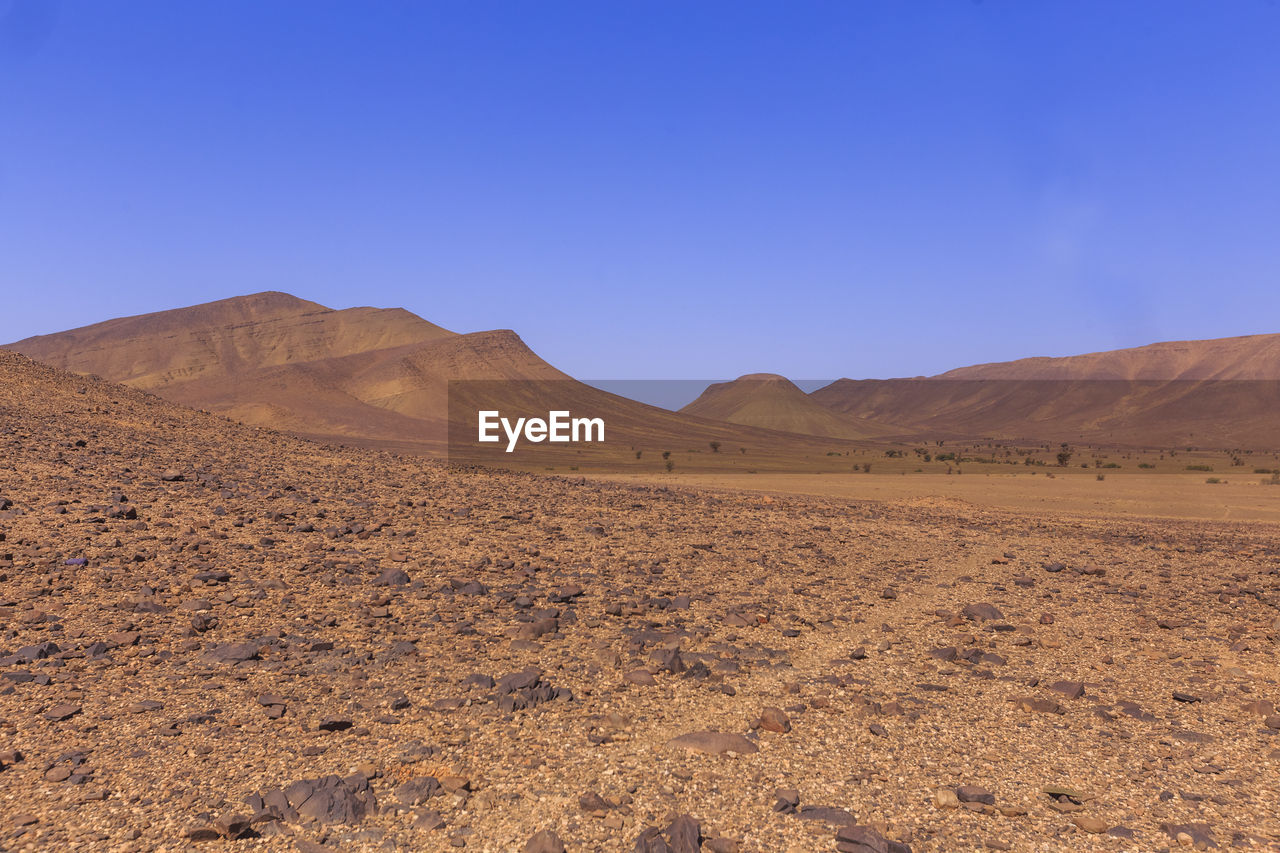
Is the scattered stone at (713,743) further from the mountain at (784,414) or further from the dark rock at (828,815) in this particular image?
the mountain at (784,414)

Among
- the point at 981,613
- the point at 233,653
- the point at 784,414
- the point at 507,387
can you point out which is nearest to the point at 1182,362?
the point at 784,414

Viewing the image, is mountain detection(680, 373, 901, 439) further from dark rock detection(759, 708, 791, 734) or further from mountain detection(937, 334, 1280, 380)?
dark rock detection(759, 708, 791, 734)

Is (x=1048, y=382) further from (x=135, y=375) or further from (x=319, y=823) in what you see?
(x=319, y=823)

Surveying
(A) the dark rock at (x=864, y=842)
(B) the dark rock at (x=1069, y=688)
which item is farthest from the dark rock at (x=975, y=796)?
(B) the dark rock at (x=1069, y=688)

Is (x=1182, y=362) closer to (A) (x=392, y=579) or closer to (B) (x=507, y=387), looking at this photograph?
(B) (x=507, y=387)

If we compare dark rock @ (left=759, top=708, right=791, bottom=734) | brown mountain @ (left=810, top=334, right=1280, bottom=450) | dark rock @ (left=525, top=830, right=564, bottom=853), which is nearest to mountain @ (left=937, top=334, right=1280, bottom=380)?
brown mountain @ (left=810, top=334, right=1280, bottom=450)

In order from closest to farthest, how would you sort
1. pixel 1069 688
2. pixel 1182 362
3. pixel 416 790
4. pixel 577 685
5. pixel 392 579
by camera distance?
pixel 416 790 < pixel 577 685 < pixel 1069 688 < pixel 392 579 < pixel 1182 362
